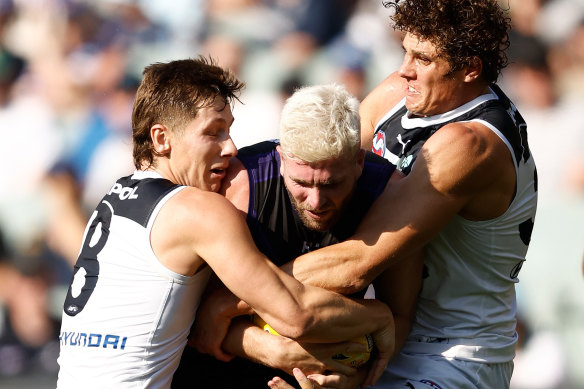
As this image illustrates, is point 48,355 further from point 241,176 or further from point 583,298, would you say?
point 583,298

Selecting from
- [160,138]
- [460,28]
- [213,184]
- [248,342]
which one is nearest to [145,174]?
[160,138]

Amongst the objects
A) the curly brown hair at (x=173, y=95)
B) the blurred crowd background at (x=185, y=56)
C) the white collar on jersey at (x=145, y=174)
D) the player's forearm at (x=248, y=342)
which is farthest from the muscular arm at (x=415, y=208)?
the blurred crowd background at (x=185, y=56)

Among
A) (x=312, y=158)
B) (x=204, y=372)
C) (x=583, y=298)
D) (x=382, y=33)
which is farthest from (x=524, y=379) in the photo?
(x=312, y=158)

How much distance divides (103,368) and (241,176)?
3.64 feet

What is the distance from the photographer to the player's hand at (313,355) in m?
3.91

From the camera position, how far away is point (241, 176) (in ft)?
13.2

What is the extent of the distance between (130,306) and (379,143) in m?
1.77

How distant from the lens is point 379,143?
479 centimetres

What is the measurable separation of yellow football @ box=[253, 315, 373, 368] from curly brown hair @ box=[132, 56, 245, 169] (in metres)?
0.98

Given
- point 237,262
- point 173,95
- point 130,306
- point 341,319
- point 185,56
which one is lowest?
point 341,319

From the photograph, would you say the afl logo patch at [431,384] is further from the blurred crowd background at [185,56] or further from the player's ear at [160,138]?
the blurred crowd background at [185,56]

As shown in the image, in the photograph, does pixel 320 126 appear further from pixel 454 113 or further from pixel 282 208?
pixel 454 113

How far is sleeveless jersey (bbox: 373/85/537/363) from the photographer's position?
14.1 feet

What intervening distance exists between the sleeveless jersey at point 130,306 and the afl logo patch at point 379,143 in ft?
4.43
